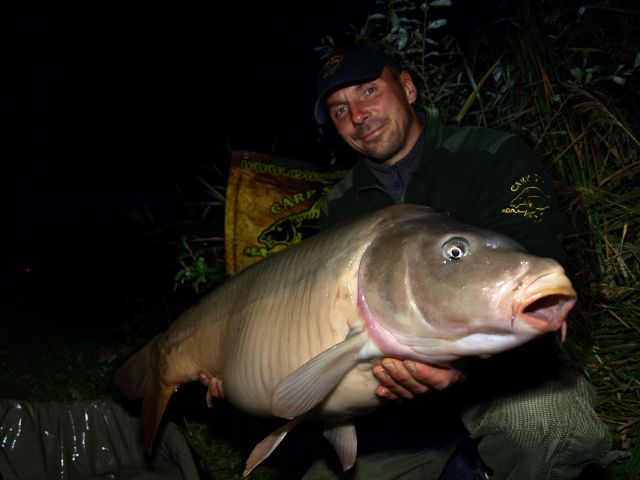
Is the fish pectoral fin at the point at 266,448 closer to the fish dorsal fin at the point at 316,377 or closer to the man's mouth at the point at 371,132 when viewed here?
the fish dorsal fin at the point at 316,377

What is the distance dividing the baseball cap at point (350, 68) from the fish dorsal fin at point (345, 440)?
1.73 m

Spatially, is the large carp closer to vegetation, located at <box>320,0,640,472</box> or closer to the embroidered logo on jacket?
the embroidered logo on jacket

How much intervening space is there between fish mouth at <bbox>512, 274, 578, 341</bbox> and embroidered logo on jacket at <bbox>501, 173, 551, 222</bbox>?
0.82 metres

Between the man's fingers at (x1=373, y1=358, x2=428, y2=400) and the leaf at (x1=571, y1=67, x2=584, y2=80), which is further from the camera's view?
the leaf at (x1=571, y1=67, x2=584, y2=80)

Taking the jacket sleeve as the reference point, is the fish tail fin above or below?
below

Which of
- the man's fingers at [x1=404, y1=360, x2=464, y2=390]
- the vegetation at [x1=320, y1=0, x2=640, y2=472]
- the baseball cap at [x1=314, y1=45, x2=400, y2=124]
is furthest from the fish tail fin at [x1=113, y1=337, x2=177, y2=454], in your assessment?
the vegetation at [x1=320, y1=0, x2=640, y2=472]

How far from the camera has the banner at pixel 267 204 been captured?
13.1 ft

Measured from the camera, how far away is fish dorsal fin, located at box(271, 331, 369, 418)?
1.68m

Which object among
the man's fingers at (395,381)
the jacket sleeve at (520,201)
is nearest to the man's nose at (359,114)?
the jacket sleeve at (520,201)

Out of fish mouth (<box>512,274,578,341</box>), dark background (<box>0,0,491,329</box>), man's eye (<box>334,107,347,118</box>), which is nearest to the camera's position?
fish mouth (<box>512,274,578,341</box>)

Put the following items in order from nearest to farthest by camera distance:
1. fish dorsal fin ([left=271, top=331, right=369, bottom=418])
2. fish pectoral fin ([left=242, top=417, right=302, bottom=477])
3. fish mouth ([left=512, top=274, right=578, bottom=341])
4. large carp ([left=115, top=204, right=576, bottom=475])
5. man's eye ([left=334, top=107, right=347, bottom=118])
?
1. fish mouth ([left=512, top=274, right=578, bottom=341])
2. large carp ([left=115, top=204, right=576, bottom=475])
3. fish dorsal fin ([left=271, top=331, right=369, bottom=418])
4. fish pectoral fin ([left=242, top=417, right=302, bottom=477])
5. man's eye ([left=334, top=107, right=347, bottom=118])

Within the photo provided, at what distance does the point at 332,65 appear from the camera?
2977 mm

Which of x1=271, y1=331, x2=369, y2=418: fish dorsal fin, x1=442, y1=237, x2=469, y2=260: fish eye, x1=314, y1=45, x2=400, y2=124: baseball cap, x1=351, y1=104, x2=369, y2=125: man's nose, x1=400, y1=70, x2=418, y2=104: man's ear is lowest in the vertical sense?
x1=271, y1=331, x2=369, y2=418: fish dorsal fin

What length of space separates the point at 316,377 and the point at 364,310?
26cm
